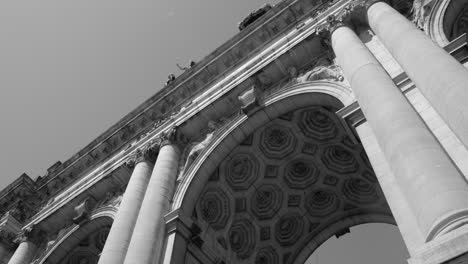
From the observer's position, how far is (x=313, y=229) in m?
19.6

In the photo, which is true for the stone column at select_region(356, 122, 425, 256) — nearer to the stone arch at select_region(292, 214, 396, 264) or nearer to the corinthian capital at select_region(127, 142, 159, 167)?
the stone arch at select_region(292, 214, 396, 264)

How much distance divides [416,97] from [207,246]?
870 cm

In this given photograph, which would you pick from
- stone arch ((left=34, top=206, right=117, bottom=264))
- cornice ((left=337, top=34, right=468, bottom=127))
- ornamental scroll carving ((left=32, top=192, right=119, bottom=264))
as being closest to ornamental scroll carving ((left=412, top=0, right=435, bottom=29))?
cornice ((left=337, top=34, right=468, bottom=127))

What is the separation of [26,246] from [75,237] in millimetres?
2925

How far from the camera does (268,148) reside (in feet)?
57.9

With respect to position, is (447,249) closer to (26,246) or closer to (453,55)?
(453,55)

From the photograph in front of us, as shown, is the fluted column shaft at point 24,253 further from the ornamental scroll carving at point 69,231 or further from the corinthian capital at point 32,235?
the ornamental scroll carving at point 69,231

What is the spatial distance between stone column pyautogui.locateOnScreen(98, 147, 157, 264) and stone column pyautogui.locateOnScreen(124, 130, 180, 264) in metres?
0.67

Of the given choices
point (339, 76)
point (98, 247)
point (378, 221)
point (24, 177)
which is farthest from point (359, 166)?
point (24, 177)

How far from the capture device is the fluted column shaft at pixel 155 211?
12.9m

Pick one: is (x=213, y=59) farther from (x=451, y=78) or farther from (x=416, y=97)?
(x=451, y=78)

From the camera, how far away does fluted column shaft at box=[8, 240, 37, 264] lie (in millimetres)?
19625

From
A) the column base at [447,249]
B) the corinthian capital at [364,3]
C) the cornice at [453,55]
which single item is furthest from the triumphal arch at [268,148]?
the column base at [447,249]

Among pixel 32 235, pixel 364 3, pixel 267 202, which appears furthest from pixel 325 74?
pixel 32 235
